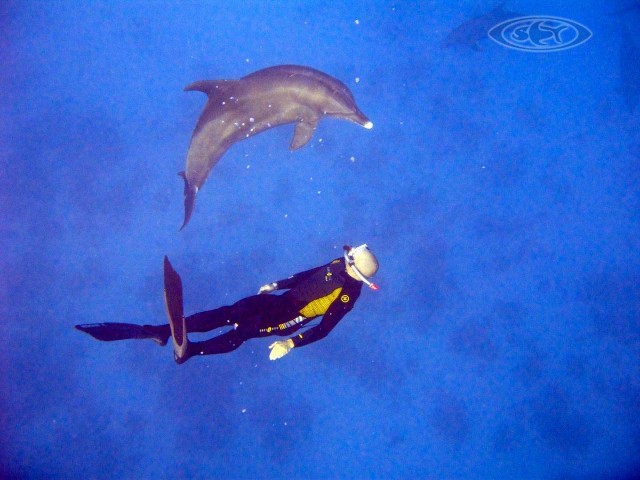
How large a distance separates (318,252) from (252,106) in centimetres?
329

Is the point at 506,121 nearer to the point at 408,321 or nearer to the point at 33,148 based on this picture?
the point at 408,321

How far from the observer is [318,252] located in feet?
26.7

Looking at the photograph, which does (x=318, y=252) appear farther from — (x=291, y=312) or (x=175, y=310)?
(x=175, y=310)

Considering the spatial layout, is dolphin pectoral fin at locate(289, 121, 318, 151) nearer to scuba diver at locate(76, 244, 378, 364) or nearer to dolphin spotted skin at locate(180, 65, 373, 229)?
dolphin spotted skin at locate(180, 65, 373, 229)

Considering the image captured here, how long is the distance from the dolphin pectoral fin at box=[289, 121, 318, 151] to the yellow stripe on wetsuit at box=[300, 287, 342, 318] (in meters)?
3.19

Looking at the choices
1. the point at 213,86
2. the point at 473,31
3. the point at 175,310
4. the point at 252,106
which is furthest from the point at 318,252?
the point at 473,31

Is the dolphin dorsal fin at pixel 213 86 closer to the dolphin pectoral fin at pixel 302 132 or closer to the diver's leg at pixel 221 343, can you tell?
the dolphin pectoral fin at pixel 302 132

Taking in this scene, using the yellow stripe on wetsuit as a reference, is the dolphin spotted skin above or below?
above

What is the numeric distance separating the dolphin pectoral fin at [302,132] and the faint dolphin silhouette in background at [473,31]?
4331mm

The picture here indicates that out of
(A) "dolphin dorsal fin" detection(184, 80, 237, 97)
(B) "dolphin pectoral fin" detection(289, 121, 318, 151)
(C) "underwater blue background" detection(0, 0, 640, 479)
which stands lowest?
(C) "underwater blue background" detection(0, 0, 640, 479)

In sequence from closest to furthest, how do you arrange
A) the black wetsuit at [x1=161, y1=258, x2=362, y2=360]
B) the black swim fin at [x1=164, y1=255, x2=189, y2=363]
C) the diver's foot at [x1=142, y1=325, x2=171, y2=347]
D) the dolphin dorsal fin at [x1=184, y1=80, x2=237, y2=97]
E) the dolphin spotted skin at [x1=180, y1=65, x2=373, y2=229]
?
the black swim fin at [x1=164, y1=255, x2=189, y2=363] < the diver's foot at [x1=142, y1=325, x2=171, y2=347] < the black wetsuit at [x1=161, y1=258, x2=362, y2=360] < the dolphin dorsal fin at [x1=184, y1=80, x2=237, y2=97] < the dolphin spotted skin at [x1=180, y1=65, x2=373, y2=229]

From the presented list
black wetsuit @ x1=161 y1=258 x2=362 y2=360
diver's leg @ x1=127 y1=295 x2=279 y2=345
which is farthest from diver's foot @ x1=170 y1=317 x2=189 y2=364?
diver's leg @ x1=127 y1=295 x2=279 y2=345

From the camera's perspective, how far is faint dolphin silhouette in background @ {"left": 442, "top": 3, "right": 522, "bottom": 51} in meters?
9.02

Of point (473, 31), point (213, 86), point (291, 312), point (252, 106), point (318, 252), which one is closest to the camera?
point (291, 312)
